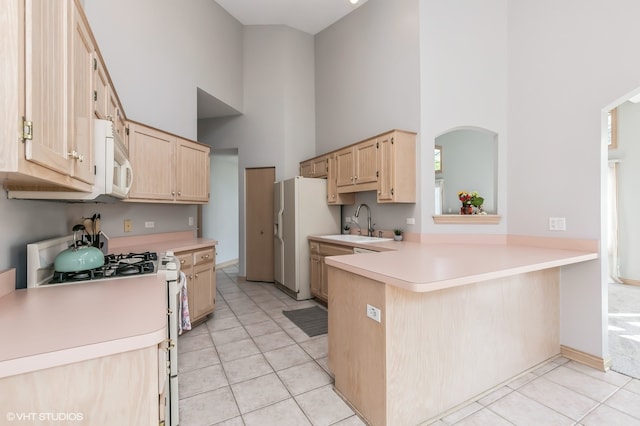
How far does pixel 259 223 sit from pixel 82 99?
396 centimetres

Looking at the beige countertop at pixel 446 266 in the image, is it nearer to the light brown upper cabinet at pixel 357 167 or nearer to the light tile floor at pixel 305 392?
the light tile floor at pixel 305 392

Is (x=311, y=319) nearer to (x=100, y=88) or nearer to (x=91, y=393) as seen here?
(x=91, y=393)

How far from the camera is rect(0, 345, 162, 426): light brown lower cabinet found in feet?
2.49

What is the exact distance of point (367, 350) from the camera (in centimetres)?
170

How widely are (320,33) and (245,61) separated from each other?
1.49m

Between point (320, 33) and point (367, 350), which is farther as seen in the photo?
point (320, 33)

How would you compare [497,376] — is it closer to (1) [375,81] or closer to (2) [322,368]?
(2) [322,368]

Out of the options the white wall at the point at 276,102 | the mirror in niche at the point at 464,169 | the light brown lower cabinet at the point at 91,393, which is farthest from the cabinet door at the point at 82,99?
the mirror in niche at the point at 464,169

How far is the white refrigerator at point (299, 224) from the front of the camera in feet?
13.4

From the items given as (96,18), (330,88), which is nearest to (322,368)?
(96,18)

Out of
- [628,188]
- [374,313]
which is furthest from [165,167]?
[628,188]

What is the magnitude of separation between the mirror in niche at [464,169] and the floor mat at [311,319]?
13.0 feet

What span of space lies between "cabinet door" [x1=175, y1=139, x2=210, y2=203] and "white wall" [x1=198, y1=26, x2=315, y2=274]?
1.59 m

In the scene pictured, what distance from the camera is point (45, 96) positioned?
945mm
